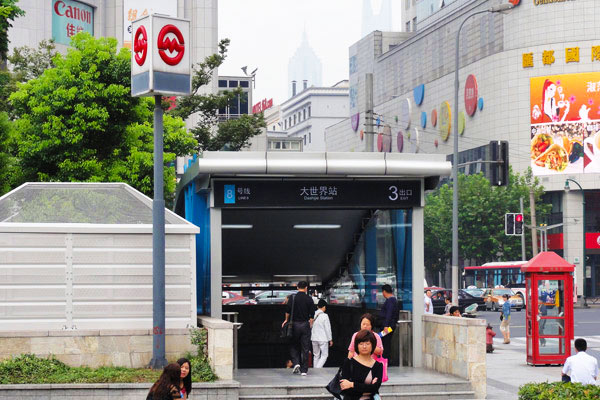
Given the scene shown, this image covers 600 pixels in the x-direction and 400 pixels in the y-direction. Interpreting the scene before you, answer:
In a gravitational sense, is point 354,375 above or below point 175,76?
below

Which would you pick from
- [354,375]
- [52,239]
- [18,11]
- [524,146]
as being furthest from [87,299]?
[524,146]

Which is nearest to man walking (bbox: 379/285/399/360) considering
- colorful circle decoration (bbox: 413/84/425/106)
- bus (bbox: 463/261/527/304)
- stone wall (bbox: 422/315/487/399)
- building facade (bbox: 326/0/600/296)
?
stone wall (bbox: 422/315/487/399)

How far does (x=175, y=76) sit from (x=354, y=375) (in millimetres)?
7269

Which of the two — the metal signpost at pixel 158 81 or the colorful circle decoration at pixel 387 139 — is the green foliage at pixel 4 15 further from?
the colorful circle decoration at pixel 387 139

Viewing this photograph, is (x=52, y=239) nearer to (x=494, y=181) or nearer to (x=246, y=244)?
(x=246, y=244)

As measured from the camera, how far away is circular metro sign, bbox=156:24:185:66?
1518 centimetres

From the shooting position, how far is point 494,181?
88.4ft

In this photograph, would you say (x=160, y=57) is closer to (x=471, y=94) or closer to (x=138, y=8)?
(x=138, y=8)

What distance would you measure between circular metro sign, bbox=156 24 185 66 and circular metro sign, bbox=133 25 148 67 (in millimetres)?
214

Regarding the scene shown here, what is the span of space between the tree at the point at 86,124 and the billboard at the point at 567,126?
5631 cm

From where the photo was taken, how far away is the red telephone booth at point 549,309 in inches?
885

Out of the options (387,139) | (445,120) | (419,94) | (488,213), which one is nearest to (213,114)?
(488,213)

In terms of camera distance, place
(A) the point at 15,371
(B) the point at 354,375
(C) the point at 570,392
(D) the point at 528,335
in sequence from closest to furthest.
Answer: (B) the point at 354,375, (C) the point at 570,392, (A) the point at 15,371, (D) the point at 528,335

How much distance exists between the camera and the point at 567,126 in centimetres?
7856
